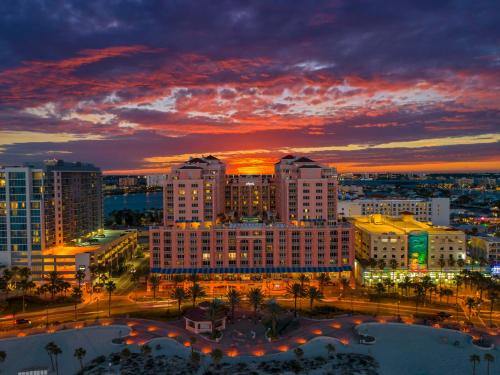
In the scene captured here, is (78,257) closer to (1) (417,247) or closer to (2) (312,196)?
(2) (312,196)

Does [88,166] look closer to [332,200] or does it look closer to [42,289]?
[42,289]

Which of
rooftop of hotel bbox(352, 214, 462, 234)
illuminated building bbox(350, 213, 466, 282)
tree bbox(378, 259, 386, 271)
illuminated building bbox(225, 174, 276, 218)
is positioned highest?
illuminated building bbox(225, 174, 276, 218)

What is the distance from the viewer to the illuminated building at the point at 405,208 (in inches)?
6632

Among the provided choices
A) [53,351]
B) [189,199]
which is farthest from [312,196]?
[53,351]

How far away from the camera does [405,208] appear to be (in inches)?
6767

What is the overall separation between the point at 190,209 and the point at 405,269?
190 feet

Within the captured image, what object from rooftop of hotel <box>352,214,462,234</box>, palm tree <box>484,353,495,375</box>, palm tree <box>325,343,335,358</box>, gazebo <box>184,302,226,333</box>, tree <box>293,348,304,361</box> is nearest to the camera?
palm tree <box>484,353,495,375</box>

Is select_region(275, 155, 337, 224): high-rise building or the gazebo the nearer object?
the gazebo

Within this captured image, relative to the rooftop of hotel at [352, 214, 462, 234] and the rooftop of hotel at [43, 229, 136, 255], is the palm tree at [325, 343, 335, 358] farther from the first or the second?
the rooftop of hotel at [43, 229, 136, 255]

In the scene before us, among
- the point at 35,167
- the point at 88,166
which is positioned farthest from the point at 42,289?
the point at 88,166

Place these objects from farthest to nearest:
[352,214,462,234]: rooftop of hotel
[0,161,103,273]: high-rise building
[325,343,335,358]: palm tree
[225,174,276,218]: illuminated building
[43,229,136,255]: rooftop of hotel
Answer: [225,174,276,218]: illuminated building → [352,214,462,234]: rooftop of hotel → [43,229,136,255]: rooftop of hotel → [0,161,103,273]: high-rise building → [325,343,335,358]: palm tree

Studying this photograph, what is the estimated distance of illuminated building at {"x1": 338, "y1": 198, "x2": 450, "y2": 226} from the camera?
553 ft

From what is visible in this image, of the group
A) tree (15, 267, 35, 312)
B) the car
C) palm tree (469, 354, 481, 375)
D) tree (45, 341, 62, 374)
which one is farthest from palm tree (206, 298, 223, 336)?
tree (15, 267, 35, 312)

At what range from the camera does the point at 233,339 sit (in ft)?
225
